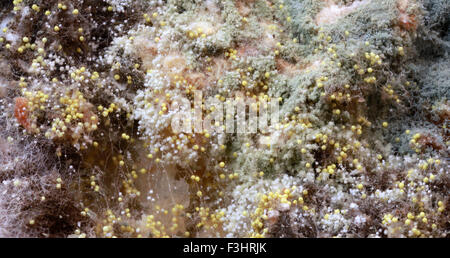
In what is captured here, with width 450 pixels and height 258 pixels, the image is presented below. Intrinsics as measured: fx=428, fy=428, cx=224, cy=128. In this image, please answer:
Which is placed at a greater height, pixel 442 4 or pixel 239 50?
pixel 442 4

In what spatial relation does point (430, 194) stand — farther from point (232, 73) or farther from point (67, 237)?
point (67, 237)

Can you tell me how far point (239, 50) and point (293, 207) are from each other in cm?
145

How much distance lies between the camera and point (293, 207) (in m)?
3.30

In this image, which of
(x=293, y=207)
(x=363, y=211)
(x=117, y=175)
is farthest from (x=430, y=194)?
(x=117, y=175)

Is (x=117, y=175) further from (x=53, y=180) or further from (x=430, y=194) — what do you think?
(x=430, y=194)

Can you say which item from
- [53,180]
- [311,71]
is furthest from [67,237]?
[311,71]

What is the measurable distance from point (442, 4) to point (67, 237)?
12.7ft

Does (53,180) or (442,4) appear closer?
(53,180)

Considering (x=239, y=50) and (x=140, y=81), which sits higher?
(x=239, y=50)

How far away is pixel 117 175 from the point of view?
3736mm
